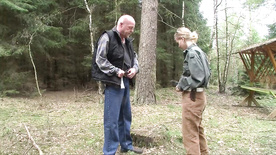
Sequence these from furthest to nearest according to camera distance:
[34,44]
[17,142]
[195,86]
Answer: [34,44]
[17,142]
[195,86]

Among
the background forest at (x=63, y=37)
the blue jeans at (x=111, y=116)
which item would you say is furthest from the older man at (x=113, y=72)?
the background forest at (x=63, y=37)

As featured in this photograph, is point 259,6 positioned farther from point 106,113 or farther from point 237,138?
point 106,113

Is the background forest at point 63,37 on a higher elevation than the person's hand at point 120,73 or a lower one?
higher

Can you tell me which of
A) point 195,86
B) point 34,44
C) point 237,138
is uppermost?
point 34,44

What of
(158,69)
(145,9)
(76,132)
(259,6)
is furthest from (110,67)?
(259,6)

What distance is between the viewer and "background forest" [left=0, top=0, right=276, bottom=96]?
975 cm

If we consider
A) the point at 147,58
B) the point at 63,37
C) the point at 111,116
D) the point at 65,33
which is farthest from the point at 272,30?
the point at 111,116

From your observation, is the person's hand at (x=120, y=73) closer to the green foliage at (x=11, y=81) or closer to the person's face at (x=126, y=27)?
the person's face at (x=126, y=27)

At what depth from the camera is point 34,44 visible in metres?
A: 10.3

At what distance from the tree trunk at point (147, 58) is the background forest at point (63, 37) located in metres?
1.52

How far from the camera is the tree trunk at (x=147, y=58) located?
293 inches

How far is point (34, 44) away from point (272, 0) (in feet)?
→ 53.4

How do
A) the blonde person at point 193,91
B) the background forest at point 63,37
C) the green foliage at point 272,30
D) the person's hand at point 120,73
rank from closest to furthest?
the blonde person at point 193,91, the person's hand at point 120,73, the background forest at point 63,37, the green foliage at point 272,30

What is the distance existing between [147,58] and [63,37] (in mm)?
6215
